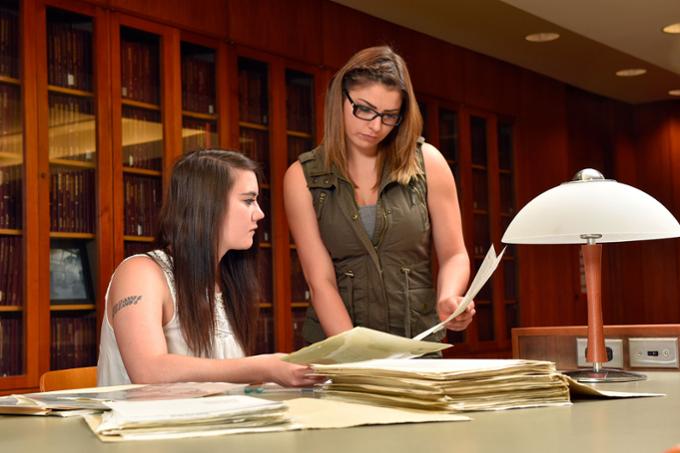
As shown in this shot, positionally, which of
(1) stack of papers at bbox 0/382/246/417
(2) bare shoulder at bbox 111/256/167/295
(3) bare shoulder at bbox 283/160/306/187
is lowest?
(1) stack of papers at bbox 0/382/246/417

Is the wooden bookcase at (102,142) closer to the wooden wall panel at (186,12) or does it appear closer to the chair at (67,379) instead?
the wooden wall panel at (186,12)

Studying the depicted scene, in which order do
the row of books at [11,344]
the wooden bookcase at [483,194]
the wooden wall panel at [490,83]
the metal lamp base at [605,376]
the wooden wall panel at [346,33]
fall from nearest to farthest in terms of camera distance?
1. the metal lamp base at [605,376]
2. the row of books at [11,344]
3. the wooden wall panel at [346,33]
4. the wooden bookcase at [483,194]
5. the wooden wall panel at [490,83]

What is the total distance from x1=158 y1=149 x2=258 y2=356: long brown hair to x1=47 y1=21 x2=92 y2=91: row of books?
1756 mm

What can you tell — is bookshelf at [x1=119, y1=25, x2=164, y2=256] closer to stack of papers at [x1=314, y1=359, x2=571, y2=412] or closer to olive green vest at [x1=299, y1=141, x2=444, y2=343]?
olive green vest at [x1=299, y1=141, x2=444, y2=343]

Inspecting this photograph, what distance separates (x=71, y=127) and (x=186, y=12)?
85cm

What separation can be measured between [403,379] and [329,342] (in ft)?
0.64

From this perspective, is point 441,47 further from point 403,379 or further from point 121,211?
point 403,379

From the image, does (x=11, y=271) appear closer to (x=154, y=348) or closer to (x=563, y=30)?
(x=154, y=348)

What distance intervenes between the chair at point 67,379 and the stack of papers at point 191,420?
930 mm

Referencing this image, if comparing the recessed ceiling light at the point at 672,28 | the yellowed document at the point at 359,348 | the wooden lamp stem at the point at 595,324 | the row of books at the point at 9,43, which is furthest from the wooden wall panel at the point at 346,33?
the yellowed document at the point at 359,348

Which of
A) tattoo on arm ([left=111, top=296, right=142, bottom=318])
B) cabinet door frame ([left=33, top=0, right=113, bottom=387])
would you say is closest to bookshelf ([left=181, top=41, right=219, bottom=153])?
cabinet door frame ([left=33, top=0, right=113, bottom=387])

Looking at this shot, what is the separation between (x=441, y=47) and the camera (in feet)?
19.7

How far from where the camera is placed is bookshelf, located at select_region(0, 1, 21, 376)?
360cm

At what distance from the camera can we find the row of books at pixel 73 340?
3746 millimetres
